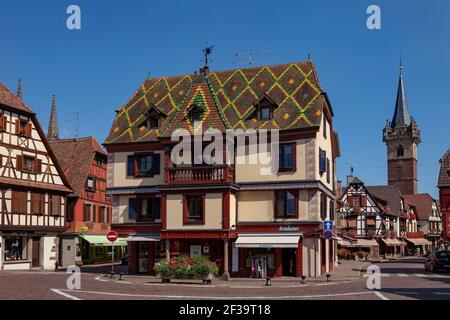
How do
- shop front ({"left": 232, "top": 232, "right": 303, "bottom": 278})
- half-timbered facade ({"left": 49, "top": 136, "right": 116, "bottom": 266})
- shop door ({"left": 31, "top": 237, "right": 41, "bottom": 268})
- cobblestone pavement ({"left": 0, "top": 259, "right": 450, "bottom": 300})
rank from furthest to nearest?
half-timbered facade ({"left": 49, "top": 136, "right": 116, "bottom": 266}) → shop door ({"left": 31, "top": 237, "right": 41, "bottom": 268}) → shop front ({"left": 232, "top": 232, "right": 303, "bottom": 278}) → cobblestone pavement ({"left": 0, "top": 259, "right": 450, "bottom": 300})

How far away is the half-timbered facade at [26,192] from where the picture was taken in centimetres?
4275

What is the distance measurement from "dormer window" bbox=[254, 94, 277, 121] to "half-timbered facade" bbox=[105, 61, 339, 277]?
61 mm

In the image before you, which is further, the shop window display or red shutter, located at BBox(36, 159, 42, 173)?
red shutter, located at BBox(36, 159, 42, 173)

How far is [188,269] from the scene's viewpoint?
2945 centimetres

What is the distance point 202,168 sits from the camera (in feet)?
114

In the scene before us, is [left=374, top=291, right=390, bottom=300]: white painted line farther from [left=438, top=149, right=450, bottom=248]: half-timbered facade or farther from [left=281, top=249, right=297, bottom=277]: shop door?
[left=438, top=149, right=450, bottom=248]: half-timbered facade

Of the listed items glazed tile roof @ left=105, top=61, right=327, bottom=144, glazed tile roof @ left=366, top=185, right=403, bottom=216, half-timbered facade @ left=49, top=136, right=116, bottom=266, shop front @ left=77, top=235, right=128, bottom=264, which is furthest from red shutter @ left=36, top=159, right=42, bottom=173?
glazed tile roof @ left=366, top=185, right=403, bottom=216

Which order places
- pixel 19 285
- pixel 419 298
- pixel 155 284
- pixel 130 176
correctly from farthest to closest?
1. pixel 130 176
2. pixel 155 284
3. pixel 19 285
4. pixel 419 298

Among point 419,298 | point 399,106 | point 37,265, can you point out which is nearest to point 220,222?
point 419,298

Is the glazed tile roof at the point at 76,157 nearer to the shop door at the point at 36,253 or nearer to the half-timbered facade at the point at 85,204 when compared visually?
the half-timbered facade at the point at 85,204

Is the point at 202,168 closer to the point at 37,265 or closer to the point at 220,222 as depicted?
the point at 220,222

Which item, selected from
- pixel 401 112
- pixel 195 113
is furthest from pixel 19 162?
pixel 401 112

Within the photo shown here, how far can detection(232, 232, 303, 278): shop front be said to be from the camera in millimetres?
34281

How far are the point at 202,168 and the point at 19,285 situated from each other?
1226cm
